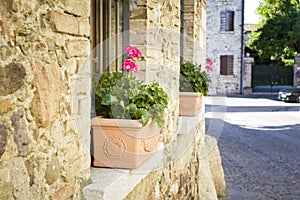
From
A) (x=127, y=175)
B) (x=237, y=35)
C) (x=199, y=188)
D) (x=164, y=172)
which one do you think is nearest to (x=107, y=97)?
(x=127, y=175)

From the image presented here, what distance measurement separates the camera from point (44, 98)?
4.94 ft

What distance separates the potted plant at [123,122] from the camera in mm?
2168

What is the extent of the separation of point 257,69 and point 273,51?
5.61ft

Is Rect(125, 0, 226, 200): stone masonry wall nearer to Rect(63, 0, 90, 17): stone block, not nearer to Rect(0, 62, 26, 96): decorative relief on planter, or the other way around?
Rect(63, 0, 90, 17): stone block

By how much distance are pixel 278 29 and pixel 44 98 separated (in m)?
21.7

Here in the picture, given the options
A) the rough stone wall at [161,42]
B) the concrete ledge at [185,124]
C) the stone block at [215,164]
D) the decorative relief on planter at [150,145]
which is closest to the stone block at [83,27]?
the decorative relief on planter at [150,145]

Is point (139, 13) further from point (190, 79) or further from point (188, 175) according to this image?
point (188, 175)

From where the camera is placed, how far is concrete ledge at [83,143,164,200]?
72.0 inches

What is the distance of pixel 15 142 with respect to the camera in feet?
4.45

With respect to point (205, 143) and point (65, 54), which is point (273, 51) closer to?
point (205, 143)

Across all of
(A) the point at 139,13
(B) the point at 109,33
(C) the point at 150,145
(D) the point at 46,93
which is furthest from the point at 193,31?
(D) the point at 46,93

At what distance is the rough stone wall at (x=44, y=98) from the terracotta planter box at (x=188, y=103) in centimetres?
220

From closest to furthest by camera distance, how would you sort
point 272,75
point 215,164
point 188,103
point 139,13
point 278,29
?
1. point 139,13
2. point 188,103
3. point 215,164
4. point 278,29
5. point 272,75

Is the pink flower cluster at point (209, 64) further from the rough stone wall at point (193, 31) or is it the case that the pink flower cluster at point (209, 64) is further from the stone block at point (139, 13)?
the stone block at point (139, 13)
